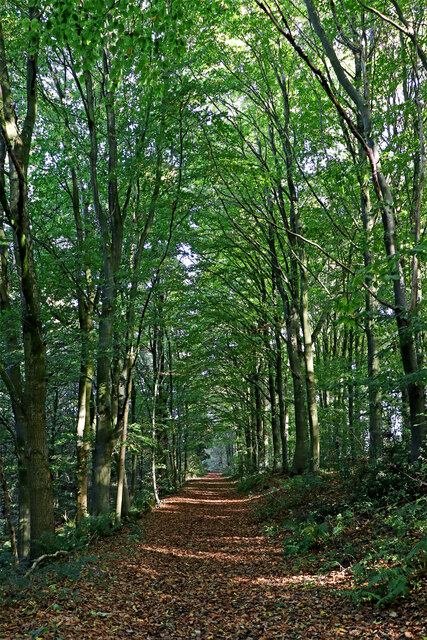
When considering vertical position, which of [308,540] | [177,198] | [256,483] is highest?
[177,198]

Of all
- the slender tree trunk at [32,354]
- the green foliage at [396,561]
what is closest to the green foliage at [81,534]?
the slender tree trunk at [32,354]

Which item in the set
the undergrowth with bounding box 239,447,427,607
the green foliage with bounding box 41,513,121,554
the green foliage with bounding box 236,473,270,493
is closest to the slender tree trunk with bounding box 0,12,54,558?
the green foliage with bounding box 41,513,121,554

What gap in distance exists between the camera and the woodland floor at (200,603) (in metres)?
4.46

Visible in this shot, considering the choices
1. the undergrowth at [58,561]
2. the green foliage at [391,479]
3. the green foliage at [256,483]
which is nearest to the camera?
the undergrowth at [58,561]

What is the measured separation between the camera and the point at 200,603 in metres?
5.96

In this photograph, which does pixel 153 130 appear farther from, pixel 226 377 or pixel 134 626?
pixel 226 377

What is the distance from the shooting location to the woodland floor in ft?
14.6

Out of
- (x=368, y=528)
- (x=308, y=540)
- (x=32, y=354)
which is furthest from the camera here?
(x=308, y=540)

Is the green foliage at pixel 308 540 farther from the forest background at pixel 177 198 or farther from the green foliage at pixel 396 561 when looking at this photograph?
the forest background at pixel 177 198

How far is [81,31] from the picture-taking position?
4.64 meters

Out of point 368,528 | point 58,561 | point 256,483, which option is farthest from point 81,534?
point 256,483

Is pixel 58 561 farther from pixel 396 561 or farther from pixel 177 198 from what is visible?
pixel 177 198

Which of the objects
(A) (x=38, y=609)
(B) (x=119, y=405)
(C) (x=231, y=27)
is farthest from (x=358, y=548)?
(C) (x=231, y=27)

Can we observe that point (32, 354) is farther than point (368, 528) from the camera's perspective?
Yes
